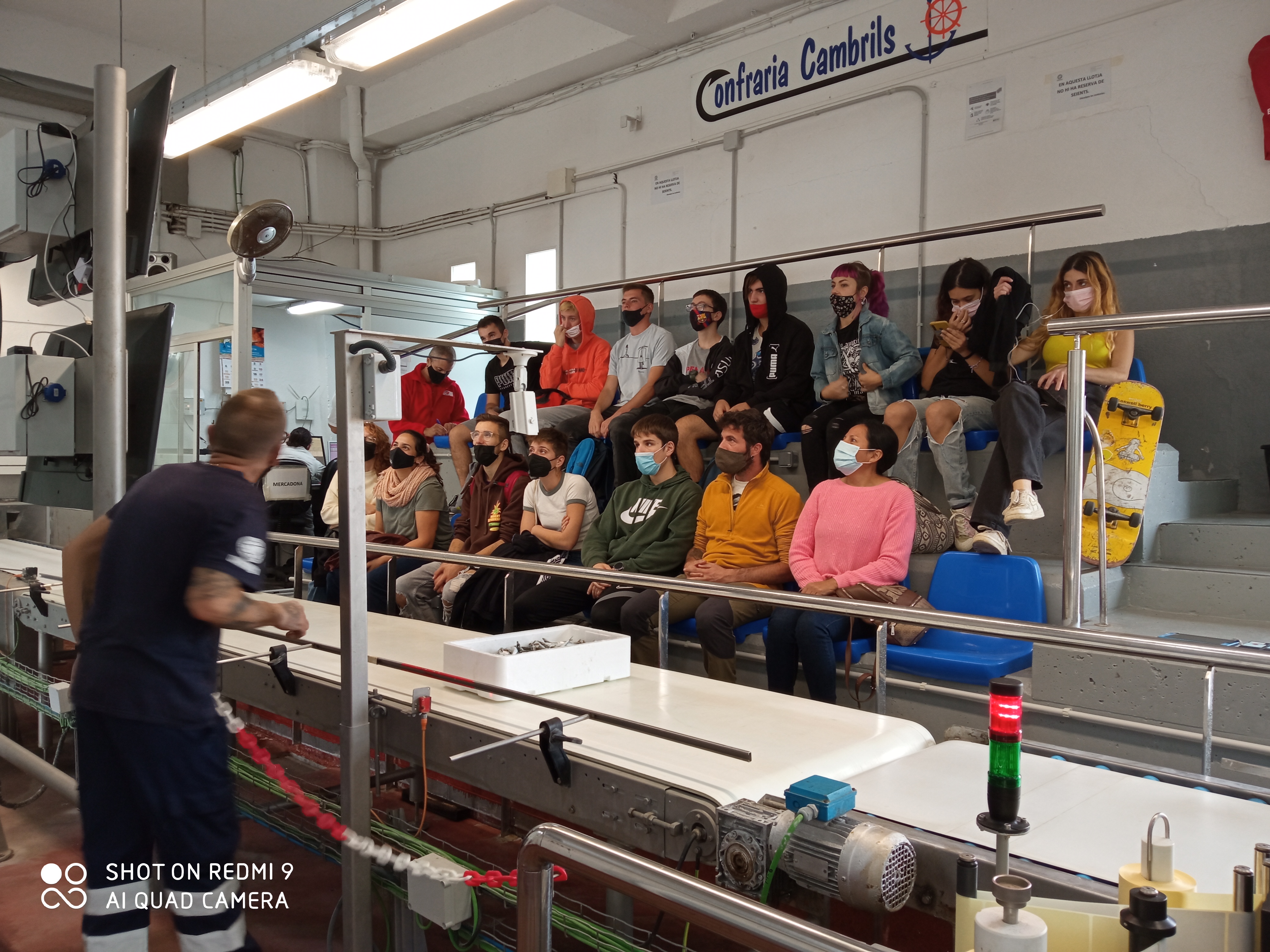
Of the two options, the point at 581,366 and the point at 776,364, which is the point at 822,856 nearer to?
the point at 776,364

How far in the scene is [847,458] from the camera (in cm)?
349

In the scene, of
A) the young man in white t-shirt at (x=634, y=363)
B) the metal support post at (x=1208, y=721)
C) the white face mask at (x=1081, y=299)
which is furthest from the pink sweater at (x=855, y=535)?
the young man in white t-shirt at (x=634, y=363)

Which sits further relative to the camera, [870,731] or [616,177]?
[616,177]

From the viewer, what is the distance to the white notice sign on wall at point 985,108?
5094mm

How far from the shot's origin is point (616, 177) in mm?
7223

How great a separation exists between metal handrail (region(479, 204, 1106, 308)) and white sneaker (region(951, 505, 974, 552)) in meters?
1.43

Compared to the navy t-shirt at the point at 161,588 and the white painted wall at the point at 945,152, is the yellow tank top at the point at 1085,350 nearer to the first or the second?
the white painted wall at the point at 945,152

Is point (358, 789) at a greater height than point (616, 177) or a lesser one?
lesser

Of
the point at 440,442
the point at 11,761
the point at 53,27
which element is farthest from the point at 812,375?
the point at 53,27

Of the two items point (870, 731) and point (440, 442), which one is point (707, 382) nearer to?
point (440, 442)

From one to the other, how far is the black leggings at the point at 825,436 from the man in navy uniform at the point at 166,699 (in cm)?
283

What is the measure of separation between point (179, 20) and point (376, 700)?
7.54 m

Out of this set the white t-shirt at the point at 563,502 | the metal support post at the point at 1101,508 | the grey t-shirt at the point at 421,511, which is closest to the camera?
the metal support post at the point at 1101,508

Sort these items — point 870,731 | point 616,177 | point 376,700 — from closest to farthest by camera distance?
1. point 870,731
2. point 376,700
3. point 616,177
